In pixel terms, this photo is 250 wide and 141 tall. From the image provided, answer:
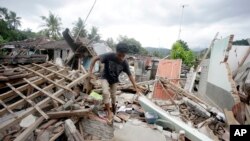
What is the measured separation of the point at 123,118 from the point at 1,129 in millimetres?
2601

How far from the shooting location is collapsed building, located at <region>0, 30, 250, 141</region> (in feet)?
13.5

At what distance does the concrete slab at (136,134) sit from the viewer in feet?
13.8

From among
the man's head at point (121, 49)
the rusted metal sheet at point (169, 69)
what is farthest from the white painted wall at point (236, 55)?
the man's head at point (121, 49)

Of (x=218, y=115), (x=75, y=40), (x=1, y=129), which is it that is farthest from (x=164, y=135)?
(x=75, y=40)

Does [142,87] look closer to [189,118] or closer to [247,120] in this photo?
[189,118]

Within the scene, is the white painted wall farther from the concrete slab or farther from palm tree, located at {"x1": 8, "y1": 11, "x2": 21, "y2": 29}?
palm tree, located at {"x1": 8, "y1": 11, "x2": 21, "y2": 29}

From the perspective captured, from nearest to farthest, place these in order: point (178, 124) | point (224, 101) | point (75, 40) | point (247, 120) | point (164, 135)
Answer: point (164, 135)
point (178, 124)
point (247, 120)
point (224, 101)
point (75, 40)

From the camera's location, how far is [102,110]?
206 inches

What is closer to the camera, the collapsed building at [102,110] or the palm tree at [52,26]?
the collapsed building at [102,110]

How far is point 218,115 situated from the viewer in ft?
20.8

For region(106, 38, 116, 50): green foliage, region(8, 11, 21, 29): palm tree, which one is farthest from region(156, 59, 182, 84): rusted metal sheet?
region(8, 11, 21, 29): palm tree

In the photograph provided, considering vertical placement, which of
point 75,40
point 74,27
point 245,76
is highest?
point 74,27

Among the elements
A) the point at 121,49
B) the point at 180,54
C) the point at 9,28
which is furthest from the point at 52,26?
the point at 121,49

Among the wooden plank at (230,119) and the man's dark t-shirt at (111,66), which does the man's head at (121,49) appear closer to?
the man's dark t-shirt at (111,66)
